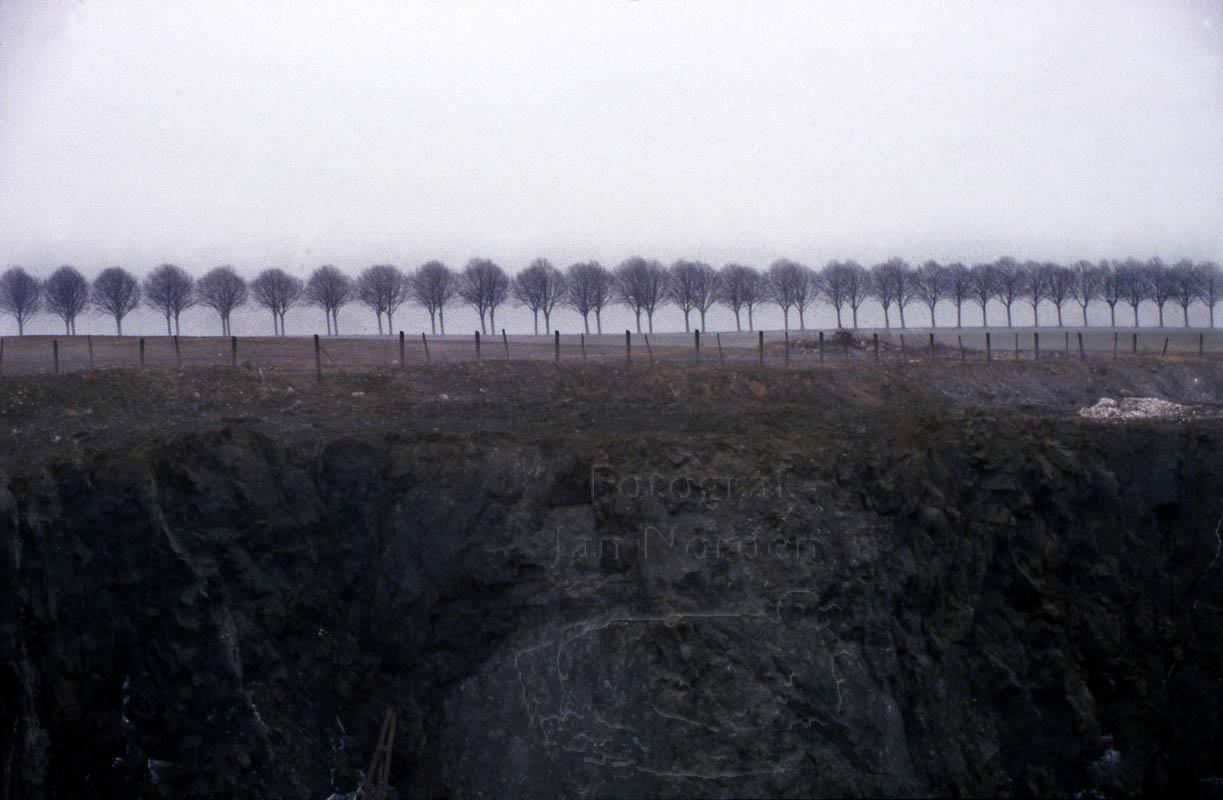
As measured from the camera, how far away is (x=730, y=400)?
2588 cm

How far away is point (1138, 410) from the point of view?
2738cm

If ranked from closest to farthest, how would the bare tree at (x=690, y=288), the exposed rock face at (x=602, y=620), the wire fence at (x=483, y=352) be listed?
the exposed rock face at (x=602, y=620) < the wire fence at (x=483, y=352) < the bare tree at (x=690, y=288)

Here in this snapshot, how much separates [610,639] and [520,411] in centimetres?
728

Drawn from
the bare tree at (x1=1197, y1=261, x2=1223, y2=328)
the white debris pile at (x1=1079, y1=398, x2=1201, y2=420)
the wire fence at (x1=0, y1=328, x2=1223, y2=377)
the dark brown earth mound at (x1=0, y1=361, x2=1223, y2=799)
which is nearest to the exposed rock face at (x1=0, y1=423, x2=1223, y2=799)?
the dark brown earth mound at (x1=0, y1=361, x2=1223, y2=799)

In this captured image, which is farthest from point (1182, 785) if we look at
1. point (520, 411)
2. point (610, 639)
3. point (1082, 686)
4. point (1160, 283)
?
point (1160, 283)

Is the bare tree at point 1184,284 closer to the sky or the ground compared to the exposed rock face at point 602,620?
closer to the sky

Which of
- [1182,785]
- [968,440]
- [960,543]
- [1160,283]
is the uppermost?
[1160,283]

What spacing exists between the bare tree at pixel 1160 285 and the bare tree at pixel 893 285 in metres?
12.2

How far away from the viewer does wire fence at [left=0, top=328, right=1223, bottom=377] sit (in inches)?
1101

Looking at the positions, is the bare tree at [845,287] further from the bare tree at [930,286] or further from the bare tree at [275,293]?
the bare tree at [275,293]

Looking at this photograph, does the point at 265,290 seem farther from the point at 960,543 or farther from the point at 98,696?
the point at 960,543

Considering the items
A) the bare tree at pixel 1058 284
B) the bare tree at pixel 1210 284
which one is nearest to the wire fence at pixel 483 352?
the bare tree at pixel 1210 284

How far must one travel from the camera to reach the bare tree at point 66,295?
43281mm

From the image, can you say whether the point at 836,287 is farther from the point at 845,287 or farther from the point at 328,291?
the point at 328,291
